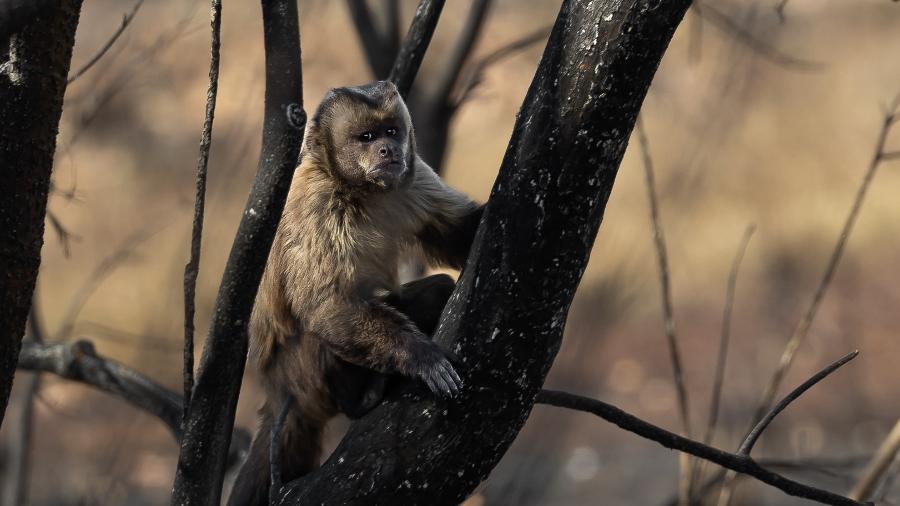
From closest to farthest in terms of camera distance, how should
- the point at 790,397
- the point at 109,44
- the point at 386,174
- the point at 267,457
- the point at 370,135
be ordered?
1. the point at 790,397
2. the point at 109,44
3. the point at 267,457
4. the point at 386,174
5. the point at 370,135

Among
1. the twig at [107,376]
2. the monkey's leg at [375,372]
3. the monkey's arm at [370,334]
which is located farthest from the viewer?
the twig at [107,376]

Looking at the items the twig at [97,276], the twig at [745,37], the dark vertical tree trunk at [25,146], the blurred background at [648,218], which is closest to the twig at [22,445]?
the twig at [97,276]

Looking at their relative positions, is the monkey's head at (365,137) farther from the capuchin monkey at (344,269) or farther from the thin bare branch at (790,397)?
the thin bare branch at (790,397)

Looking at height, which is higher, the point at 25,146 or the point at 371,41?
the point at 371,41

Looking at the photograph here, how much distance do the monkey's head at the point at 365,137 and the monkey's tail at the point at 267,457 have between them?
0.77 metres

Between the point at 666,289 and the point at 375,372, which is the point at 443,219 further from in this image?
the point at 666,289

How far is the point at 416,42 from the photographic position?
135 inches

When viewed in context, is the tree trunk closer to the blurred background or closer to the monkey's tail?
the monkey's tail

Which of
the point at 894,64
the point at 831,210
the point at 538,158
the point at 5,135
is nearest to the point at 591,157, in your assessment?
the point at 538,158

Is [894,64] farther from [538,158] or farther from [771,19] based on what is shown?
[538,158]

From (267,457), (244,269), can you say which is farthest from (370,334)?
(244,269)

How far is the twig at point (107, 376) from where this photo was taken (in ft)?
12.2

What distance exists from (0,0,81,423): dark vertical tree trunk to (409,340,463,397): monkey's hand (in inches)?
33.1

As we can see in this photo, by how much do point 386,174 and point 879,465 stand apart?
1697 millimetres
